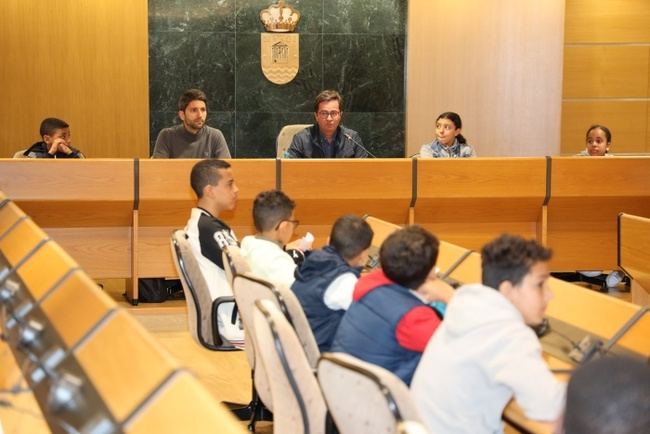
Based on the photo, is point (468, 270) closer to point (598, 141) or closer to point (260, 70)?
point (598, 141)

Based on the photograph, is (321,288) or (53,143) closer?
(321,288)

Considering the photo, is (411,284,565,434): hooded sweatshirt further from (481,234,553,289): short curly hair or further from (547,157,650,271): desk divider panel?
(547,157,650,271): desk divider panel

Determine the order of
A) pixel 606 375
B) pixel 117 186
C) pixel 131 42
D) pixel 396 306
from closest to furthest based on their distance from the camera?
pixel 606 375, pixel 396 306, pixel 117 186, pixel 131 42

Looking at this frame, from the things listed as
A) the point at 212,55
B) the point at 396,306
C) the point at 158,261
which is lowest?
the point at 158,261

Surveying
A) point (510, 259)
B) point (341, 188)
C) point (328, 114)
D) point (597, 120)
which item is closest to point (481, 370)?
point (510, 259)

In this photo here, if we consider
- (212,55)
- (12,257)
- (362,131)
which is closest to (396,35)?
(362,131)

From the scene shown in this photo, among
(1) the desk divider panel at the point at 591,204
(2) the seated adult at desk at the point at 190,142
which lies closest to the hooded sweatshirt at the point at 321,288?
(2) the seated adult at desk at the point at 190,142

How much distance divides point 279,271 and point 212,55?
6.78 m

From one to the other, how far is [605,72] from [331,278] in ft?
27.6

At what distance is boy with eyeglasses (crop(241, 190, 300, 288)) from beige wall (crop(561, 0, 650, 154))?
7303 millimetres

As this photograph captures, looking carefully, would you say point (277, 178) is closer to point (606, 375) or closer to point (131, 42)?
point (131, 42)

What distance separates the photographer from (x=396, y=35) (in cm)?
1108

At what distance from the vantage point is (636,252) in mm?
5488

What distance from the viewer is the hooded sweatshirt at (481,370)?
2500 mm
